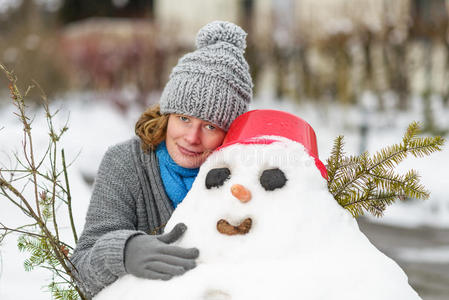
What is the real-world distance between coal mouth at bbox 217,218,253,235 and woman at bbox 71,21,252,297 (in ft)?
1.39

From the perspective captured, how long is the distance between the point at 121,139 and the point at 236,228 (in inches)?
383

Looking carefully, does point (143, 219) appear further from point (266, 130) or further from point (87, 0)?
point (87, 0)

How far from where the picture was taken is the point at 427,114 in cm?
911

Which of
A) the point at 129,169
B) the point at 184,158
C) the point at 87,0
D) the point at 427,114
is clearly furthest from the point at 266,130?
the point at 87,0

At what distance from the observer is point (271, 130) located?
1.73 m

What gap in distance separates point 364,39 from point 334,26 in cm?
75

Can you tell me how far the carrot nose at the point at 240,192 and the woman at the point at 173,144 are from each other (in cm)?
47

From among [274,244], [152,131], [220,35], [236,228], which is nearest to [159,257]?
[236,228]

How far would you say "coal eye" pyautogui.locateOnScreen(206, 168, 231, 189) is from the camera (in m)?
1.62

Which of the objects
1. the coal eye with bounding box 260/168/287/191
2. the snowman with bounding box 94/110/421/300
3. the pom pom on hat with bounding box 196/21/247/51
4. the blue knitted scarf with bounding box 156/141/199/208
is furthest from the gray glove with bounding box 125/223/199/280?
the pom pom on hat with bounding box 196/21/247/51

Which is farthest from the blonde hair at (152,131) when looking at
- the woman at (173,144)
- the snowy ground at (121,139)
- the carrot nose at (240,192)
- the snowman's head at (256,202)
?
the carrot nose at (240,192)

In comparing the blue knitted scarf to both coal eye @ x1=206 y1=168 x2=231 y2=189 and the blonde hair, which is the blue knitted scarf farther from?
coal eye @ x1=206 y1=168 x2=231 y2=189

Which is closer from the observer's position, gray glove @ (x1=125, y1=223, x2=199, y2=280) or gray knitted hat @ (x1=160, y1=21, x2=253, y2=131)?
gray glove @ (x1=125, y1=223, x2=199, y2=280)

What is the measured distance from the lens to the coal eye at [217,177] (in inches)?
63.9
